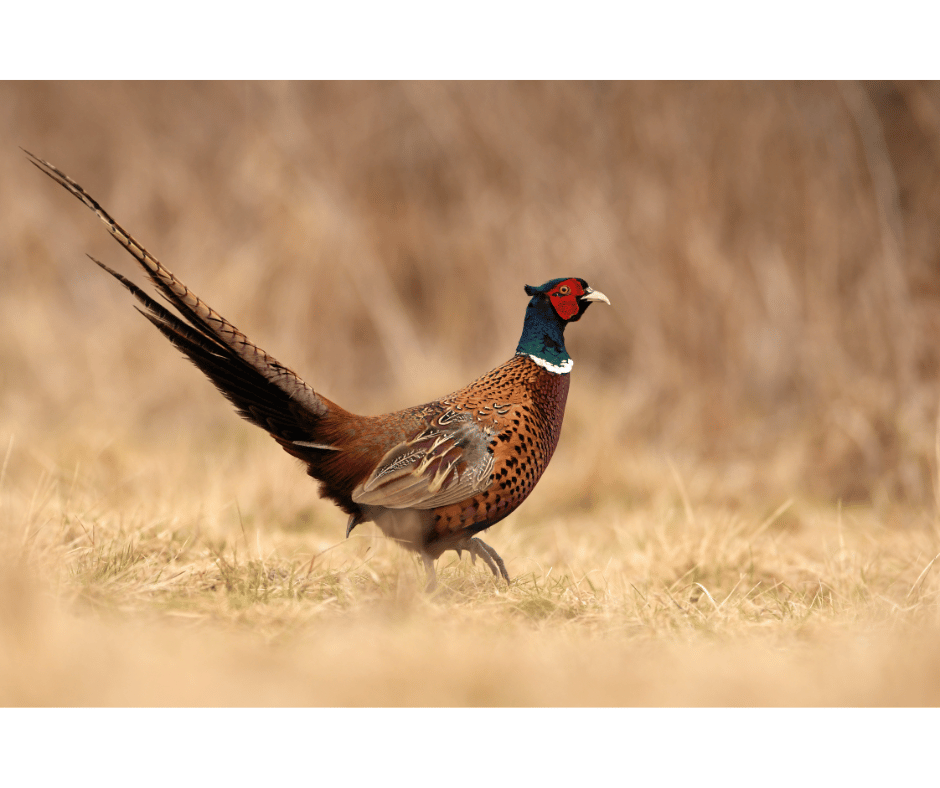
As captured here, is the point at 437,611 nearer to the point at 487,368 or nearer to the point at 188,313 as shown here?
the point at 188,313

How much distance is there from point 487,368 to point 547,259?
104cm

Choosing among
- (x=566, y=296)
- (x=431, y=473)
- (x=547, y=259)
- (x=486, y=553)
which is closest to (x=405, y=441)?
(x=431, y=473)

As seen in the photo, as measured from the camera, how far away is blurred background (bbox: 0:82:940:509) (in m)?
6.40

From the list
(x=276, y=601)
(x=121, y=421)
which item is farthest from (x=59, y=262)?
(x=276, y=601)

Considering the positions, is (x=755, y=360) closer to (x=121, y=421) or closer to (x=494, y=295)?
(x=494, y=295)

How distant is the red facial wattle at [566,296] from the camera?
146 inches

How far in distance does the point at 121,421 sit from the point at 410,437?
393cm

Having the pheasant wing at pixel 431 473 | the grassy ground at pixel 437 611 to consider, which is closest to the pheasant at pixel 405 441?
the pheasant wing at pixel 431 473

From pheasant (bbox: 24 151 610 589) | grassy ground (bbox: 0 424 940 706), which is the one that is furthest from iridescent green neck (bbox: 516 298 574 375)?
grassy ground (bbox: 0 424 940 706)

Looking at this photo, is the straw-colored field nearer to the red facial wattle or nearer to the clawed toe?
the clawed toe

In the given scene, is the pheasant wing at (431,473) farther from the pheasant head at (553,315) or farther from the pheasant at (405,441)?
the pheasant head at (553,315)

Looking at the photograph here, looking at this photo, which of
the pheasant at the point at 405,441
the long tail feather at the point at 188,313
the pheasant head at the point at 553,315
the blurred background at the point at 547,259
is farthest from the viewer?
the blurred background at the point at 547,259

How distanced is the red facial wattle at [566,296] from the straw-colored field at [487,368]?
1.18 metres

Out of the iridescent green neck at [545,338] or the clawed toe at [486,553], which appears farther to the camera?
the iridescent green neck at [545,338]
